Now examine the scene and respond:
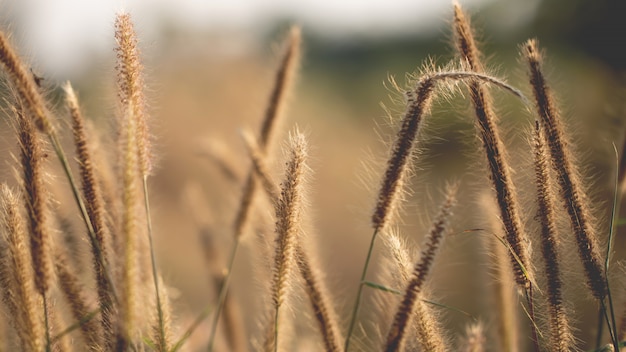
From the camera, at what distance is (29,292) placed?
158 centimetres

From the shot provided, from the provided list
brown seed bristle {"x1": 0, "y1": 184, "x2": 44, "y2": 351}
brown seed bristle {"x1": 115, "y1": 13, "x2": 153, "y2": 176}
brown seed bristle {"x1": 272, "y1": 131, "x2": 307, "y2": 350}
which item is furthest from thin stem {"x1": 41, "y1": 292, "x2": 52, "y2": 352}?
brown seed bristle {"x1": 272, "y1": 131, "x2": 307, "y2": 350}

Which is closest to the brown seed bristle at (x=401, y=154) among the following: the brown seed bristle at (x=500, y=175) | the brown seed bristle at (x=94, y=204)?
the brown seed bristle at (x=500, y=175)

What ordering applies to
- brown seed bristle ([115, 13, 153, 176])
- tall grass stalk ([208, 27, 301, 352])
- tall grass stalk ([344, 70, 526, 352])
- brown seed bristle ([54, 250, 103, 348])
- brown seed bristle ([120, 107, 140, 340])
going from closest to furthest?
brown seed bristle ([120, 107, 140, 340]) < tall grass stalk ([344, 70, 526, 352]) < brown seed bristle ([115, 13, 153, 176]) < brown seed bristle ([54, 250, 103, 348]) < tall grass stalk ([208, 27, 301, 352])

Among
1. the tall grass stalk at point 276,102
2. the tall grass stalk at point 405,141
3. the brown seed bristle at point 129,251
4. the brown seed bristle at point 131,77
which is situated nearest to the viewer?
the brown seed bristle at point 129,251

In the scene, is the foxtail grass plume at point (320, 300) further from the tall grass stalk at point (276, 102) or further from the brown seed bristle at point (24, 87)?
the tall grass stalk at point (276, 102)

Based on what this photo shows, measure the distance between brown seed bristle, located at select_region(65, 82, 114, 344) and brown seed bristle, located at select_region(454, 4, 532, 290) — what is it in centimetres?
94

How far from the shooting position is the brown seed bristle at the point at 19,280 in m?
1.57

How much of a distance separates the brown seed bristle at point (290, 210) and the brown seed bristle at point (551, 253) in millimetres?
575

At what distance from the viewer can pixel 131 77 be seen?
1736mm

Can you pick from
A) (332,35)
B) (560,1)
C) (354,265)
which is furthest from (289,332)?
(332,35)

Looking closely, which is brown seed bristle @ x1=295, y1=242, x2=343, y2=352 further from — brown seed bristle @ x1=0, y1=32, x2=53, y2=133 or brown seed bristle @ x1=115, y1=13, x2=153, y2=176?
brown seed bristle @ x1=0, y1=32, x2=53, y2=133

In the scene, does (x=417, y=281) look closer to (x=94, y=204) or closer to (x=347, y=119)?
(x=94, y=204)

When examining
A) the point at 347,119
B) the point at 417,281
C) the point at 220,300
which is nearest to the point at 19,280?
the point at 220,300

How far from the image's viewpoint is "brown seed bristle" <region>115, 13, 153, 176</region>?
5.66 ft
